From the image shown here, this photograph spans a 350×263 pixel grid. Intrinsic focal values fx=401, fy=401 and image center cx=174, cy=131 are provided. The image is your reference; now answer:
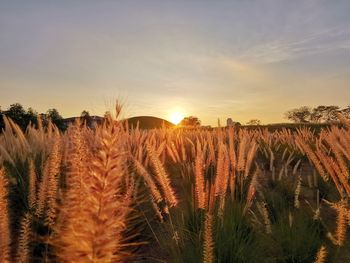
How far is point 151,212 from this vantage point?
4.42 m

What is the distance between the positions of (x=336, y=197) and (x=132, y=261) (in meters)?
2.74

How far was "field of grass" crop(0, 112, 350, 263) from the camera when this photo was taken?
70 centimetres

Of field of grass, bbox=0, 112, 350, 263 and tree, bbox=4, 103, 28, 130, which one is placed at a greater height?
tree, bbox=4, 103, 28, 130

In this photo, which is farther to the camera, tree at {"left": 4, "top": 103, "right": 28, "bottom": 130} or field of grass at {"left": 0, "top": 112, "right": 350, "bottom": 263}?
tree at {"left": 4, "top": 103, "right": 28, "bottom": 130}

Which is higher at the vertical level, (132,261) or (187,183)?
(187,183)

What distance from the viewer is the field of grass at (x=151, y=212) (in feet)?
2.30

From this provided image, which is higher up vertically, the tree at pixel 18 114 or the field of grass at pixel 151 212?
the tree at pixel 18 114

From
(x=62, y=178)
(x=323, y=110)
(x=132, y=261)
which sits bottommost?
(x=132, y=261)

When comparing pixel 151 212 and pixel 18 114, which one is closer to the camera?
pixel 151 212

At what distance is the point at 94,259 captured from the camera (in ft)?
2.29

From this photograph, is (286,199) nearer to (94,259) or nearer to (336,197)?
(336,197)

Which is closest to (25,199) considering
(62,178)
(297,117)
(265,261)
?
(62,178)

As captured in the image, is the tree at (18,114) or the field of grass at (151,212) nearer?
the field of grass at (151,212)

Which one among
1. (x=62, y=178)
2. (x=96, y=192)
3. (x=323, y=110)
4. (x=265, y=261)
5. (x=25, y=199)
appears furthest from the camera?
(x=323, y=110)
